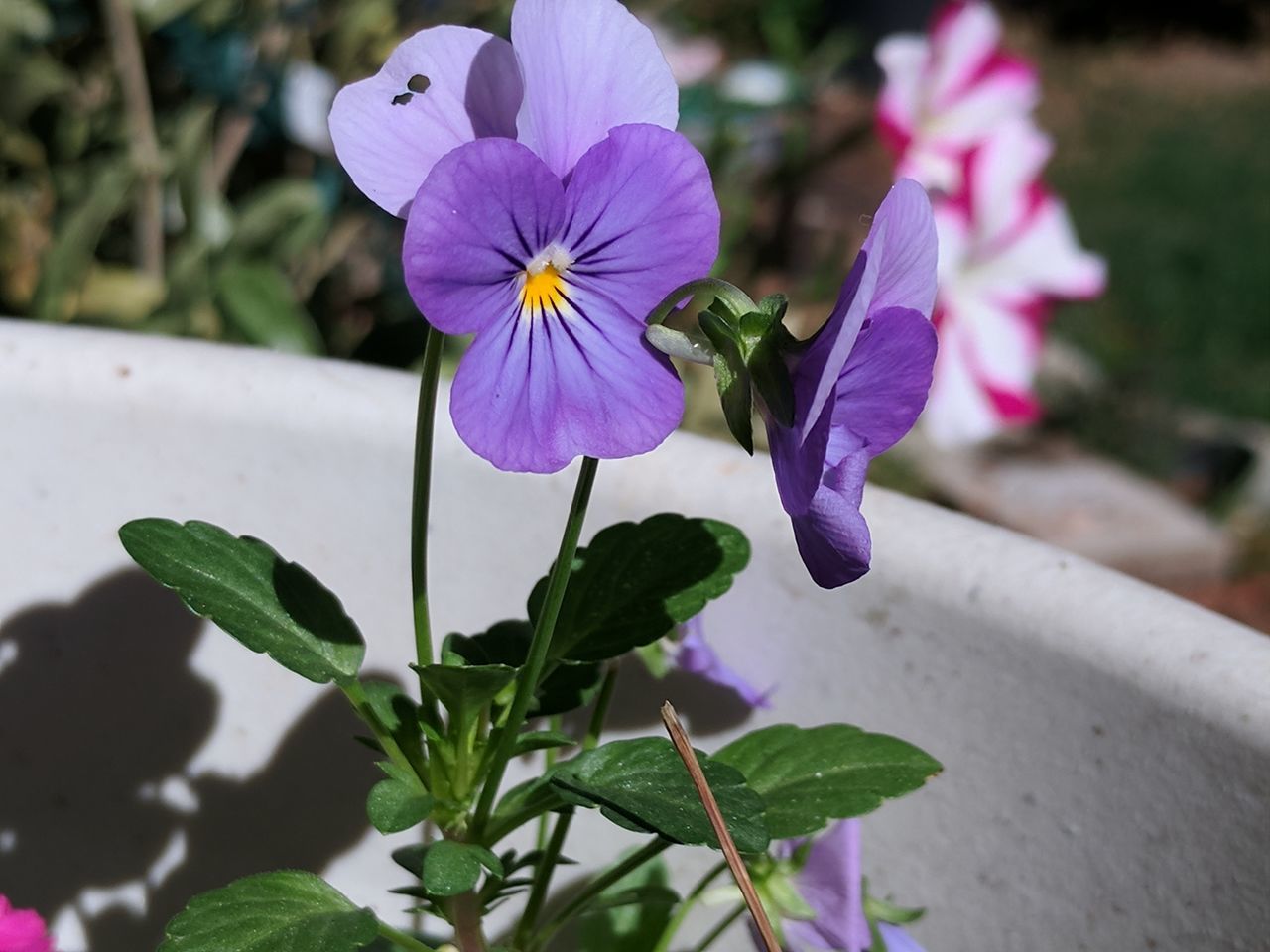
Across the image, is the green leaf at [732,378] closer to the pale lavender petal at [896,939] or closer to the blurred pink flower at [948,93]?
the pale lavender petal at [896,939]

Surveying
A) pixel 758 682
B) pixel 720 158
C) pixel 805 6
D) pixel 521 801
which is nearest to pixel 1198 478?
pixel 720 158

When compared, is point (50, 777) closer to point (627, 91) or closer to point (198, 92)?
point (627, 91)

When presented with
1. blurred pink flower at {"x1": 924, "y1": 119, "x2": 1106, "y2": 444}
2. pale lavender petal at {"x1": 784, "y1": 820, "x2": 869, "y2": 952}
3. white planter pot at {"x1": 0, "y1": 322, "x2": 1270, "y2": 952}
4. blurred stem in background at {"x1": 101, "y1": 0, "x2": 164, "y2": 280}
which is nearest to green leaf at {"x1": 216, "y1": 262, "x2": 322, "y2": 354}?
blurred stem in background at {"x1": 101, "y1": 0, "x2": 164, "y2": 280}

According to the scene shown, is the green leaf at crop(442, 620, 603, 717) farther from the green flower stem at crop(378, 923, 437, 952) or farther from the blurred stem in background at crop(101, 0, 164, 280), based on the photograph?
the blurred stem in background at crop(101, 0, 164, 280)

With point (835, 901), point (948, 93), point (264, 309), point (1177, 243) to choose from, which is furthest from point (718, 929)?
point (1177, 243)

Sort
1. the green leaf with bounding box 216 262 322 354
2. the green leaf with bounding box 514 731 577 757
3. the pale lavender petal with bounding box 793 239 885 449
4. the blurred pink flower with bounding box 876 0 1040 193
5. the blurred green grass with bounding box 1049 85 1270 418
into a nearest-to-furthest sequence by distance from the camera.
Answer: the pale lavender petal with bounding box 793 239 885 449 < the green leaf with bounding box 514 731 577 757 < the green leaf with bounding box 216 262 322 354 < the blurred pink flower with bounding box 876 0 1040 193 < the blurred green grass with bounding box 1049 85 1270 418

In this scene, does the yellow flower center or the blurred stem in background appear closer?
the yellow flower center

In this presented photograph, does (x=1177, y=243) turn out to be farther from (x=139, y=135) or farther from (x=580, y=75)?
(x=580, y=75)
